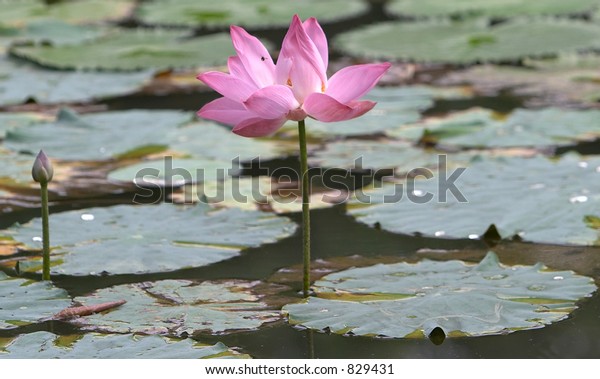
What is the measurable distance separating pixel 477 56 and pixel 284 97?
7.82ft

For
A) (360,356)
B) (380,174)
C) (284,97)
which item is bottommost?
(360,356)

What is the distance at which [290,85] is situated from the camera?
1842mm

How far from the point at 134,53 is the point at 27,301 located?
2.49 meters

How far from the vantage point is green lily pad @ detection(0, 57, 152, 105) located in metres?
3.69

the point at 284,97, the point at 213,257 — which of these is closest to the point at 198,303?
the point at 213,257

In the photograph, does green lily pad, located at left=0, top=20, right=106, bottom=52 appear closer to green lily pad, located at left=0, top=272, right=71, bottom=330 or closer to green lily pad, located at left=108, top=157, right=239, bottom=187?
green lily pad, located at left=108, top=157, right=239, bottom=187

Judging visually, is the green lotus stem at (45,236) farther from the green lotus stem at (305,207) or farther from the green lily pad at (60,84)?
the green lily pad at (60,84)

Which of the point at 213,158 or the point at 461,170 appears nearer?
the point at 461,170

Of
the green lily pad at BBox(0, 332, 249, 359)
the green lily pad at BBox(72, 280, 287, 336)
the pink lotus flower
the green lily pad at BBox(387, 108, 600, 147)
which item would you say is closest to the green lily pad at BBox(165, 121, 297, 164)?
the green lily pad at BBox(387, 108, 600, 147)

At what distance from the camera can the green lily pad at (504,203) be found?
228 cm

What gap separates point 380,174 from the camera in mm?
2793

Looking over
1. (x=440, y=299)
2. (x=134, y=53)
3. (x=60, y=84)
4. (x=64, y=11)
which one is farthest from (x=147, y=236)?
(x=64, y=11)

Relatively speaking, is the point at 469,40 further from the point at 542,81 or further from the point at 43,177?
the point at 43,177

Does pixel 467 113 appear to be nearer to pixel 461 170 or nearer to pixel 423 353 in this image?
pixel 461 170
